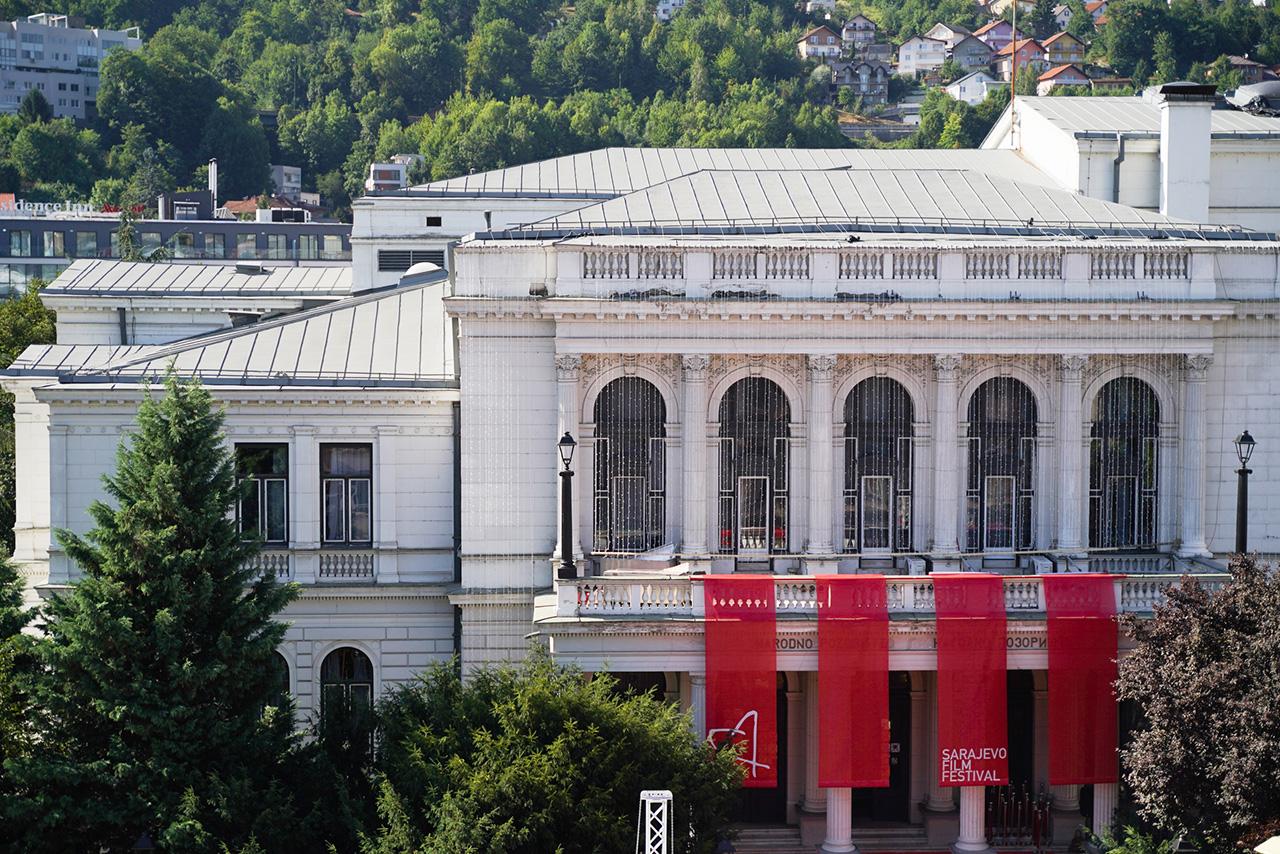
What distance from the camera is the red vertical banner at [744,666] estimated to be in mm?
50062

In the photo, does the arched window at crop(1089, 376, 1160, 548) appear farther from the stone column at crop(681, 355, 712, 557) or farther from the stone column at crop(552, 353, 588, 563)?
the stone column at crop(552, 353, 588, 563)

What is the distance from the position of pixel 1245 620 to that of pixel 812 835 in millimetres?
11731

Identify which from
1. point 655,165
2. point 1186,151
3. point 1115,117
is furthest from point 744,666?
point 655,165

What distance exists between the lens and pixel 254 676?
155ft

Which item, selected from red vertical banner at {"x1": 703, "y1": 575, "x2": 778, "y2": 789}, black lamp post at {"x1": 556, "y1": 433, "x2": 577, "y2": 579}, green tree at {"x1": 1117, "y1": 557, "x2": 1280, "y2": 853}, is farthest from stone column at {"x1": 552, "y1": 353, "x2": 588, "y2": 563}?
green tree at {"x1": 1117, "y1": 557, "x2": 1280, "y2": 853}

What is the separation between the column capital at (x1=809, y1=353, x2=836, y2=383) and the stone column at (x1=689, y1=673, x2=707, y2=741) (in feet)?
24.5

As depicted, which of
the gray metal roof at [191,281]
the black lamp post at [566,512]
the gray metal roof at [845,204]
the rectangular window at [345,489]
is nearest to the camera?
the black lamp post at [566,512]

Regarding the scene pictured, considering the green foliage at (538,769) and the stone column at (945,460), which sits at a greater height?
the stone column at (945,460)

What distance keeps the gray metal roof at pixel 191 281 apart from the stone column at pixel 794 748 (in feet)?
111

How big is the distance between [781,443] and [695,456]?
210cm

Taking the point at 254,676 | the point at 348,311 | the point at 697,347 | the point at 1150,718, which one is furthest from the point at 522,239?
the point at 1150,718

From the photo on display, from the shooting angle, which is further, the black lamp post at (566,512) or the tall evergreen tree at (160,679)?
the black lamp post at (566,512)

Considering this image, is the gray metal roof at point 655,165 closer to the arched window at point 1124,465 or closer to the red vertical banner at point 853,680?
the arched window at point 1124,465

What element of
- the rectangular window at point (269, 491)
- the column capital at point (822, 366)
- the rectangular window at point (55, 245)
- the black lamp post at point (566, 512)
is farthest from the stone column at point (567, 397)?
the rectangular window at point (55, 245)
